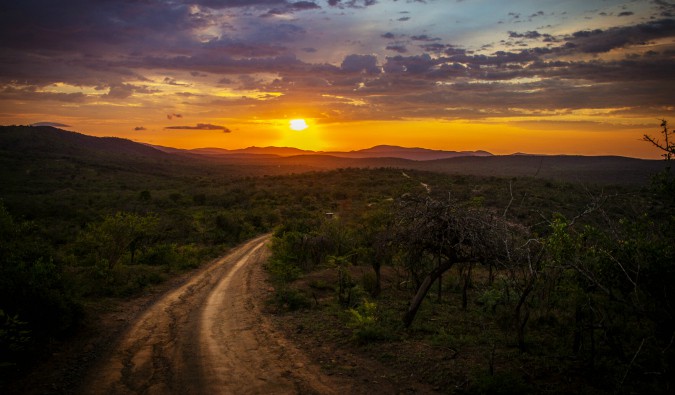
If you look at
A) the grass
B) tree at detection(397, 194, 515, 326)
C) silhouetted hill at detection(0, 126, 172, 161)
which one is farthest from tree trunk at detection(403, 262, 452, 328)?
silhouetted hill at detection(0, 126, 172, 161)

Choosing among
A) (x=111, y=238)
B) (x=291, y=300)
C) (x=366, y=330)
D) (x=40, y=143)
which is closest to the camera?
(x=366, y=330)

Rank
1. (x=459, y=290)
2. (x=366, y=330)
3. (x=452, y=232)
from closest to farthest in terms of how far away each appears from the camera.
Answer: (x=452, y=232), (x=366, y=330), (x=459, y=290)

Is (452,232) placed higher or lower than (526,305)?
higher

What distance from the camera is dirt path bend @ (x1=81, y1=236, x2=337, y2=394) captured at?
792 centimetres

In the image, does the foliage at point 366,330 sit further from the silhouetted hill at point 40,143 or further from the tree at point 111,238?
the silhouetted hill at point 40,143

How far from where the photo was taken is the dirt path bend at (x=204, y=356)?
26.0ft

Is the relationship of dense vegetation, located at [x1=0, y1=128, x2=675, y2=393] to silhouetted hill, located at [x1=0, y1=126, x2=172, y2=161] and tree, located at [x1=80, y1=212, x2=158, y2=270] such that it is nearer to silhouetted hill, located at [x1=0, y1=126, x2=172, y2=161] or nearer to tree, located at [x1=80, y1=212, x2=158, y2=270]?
tree, located at [x1=80, y1=212, x2=158, y2=270]

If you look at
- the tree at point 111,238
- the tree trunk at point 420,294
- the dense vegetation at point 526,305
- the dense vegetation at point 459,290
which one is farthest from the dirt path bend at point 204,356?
the tree at point 111,238

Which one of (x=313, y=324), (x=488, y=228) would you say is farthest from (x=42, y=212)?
(x=488, y=228)

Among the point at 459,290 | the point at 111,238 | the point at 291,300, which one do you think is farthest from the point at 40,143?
the point at 459,290

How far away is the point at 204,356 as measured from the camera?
9.39 meters

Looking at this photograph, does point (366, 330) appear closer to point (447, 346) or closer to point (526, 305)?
point (447, 346)

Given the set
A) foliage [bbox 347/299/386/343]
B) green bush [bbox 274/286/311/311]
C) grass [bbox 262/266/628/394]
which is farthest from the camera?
green bush [bbox 274/286/311/311]

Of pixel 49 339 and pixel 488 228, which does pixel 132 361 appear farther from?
pixel 488 228
